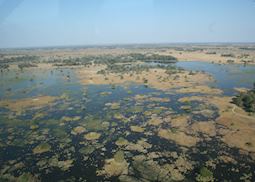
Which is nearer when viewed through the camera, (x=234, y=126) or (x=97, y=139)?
→ (x=97, y=139)

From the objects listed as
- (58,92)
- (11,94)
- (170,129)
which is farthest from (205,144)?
(11,94)

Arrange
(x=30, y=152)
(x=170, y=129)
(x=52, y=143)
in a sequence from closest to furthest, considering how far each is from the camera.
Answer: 1. (x=30, y=152)
2. (x=52, y=143)
3. (x=170, y=129)

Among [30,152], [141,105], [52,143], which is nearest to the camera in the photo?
[30,152]

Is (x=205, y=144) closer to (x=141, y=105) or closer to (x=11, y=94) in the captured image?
(x=141, y=105)

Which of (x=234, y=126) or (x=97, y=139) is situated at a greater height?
(x=234, y=126)

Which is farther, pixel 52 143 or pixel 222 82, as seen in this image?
pixel 222 82

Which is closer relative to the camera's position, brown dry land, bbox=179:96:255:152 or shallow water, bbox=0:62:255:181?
shallow water, bbox=0:62:255:181

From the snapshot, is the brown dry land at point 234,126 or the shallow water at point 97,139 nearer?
the shallow water at point 97,139

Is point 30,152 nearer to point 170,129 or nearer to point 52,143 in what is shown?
point 52,143
